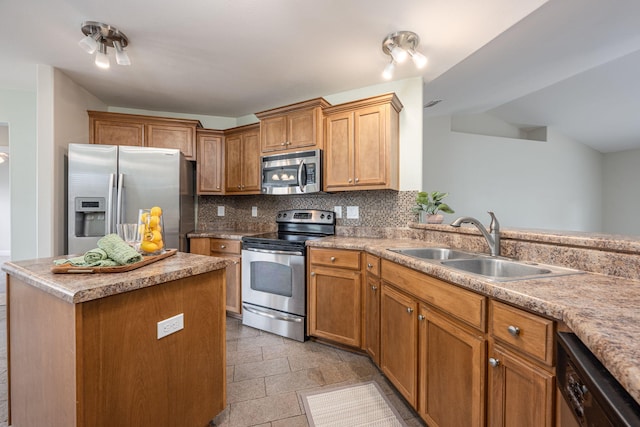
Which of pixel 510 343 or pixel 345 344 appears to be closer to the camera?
pixel 510 343

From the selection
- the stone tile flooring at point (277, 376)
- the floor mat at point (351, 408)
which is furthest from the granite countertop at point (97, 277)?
the floor mat at point (351, 408)

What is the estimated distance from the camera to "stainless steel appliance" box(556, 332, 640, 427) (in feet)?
1.50

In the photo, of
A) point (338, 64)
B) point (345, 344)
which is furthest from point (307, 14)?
point (345, 344)

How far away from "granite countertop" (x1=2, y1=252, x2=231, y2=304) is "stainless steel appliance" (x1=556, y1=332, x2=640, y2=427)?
1310mm

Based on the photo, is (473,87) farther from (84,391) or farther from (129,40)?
(84,391)

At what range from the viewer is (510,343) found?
942 millimetres

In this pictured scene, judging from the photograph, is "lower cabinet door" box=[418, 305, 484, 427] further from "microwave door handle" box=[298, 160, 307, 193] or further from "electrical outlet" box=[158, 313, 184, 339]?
"microwave door handle" box=[298, 160, 307, 193]

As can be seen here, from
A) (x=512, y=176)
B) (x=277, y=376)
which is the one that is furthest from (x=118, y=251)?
(x=512, y=176)

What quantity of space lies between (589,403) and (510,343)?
1.32 feet

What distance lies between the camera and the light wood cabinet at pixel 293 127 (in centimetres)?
270

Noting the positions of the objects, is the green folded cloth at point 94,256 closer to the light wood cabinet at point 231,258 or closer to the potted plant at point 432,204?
the light wood cabinet at point 231,258

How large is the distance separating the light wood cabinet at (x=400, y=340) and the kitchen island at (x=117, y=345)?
1023 millimetres

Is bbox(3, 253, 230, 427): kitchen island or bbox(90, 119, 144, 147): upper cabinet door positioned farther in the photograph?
bbox(90, 119, 144, 147): upper cabinet door

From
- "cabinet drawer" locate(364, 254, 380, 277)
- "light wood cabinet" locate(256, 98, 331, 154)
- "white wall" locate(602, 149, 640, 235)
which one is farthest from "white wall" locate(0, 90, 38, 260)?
"white wall" locate(602, 149, 640, 235)
